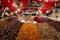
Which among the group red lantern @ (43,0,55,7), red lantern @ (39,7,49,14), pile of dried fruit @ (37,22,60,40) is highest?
pile of dried fruit @ (37,22,60,40)

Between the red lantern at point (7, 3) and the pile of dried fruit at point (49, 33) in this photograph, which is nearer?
the pile of dried fruit at point (49, 33)

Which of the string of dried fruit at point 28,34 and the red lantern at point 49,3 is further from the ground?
the string of dried fruit at point 28,34

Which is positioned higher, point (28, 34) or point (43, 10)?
point (28, 34)

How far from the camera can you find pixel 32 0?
80.5 inches

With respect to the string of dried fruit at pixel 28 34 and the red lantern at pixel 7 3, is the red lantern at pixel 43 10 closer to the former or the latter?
the red lantern at pixel 7 3

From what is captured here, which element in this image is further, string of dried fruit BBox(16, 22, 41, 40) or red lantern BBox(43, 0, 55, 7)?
red lantern BBox(43, 0, 55, 7)

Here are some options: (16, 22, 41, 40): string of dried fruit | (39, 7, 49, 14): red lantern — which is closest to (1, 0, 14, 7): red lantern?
(39, 7, 49, 14): red lantern

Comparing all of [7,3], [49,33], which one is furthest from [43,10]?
[49,33]

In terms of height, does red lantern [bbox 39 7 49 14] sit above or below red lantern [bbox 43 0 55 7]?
below

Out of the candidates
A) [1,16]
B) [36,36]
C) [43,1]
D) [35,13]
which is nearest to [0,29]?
[36,36]

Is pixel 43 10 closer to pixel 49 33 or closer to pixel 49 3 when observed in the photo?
pixel 49 3

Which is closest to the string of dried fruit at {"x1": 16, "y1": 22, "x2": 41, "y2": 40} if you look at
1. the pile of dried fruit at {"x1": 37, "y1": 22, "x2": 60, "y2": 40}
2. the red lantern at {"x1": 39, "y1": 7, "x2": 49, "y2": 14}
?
the pile of dried fruit at {"x1": 37, "y1": 22, "x2": 60, "y2": 40}

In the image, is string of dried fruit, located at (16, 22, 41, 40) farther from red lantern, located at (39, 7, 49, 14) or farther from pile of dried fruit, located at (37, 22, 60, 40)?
red lantern, located at (39, 7, 49, 14)

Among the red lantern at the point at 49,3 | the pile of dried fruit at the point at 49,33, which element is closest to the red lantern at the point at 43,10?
the red lantern at the point at 49,3
